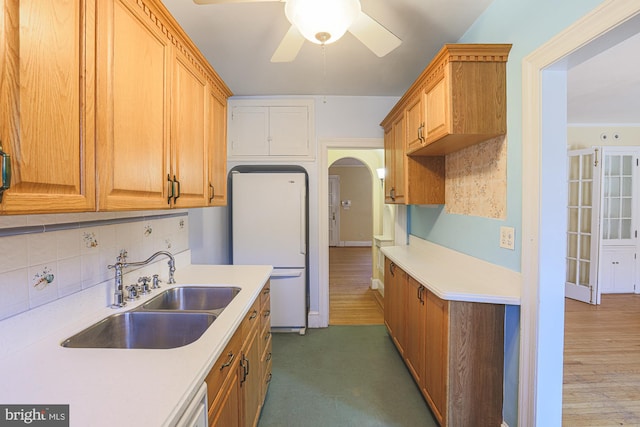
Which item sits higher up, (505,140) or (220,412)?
(505,140)

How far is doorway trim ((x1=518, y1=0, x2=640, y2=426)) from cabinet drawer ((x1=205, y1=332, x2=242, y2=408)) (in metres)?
1.43

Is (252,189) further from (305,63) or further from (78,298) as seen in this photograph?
(78,298)

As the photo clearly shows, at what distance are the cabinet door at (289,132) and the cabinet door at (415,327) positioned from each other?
1.86 meters

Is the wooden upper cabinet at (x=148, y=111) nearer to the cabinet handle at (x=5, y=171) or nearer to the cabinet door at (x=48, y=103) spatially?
the cabinet door at (x=48, y=103)

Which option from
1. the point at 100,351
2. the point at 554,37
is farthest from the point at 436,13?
the point at 100,351

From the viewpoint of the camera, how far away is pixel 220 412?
42.4 inches

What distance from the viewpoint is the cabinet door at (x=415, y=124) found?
2.03 meters

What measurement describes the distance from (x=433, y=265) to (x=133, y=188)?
1.98 m

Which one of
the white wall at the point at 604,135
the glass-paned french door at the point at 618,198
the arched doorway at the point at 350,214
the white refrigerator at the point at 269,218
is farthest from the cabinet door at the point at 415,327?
the arched doorway at the point at 350,214

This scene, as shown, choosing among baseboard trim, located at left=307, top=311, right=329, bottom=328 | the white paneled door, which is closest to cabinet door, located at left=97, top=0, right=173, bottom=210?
baseboard trim, located at left=307, top=311, right=329, bottom=328

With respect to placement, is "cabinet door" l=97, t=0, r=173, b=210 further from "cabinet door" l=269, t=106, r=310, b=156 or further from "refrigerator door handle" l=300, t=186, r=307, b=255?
"cabinet door" l=269, t=106, r=310, b=156

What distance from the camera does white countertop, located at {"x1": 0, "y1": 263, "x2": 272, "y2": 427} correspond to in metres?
0.70

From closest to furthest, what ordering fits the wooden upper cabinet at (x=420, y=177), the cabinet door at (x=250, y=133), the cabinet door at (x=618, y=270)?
the wooden upper cabinet at (x=420, y=177)
the cabinet door at (x=250, y=133)
the cabinet door at (x=618, y=270)

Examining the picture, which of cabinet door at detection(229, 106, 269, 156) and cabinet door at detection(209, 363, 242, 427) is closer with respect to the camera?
cabinet door at detection(209, 363, 242, 427)
